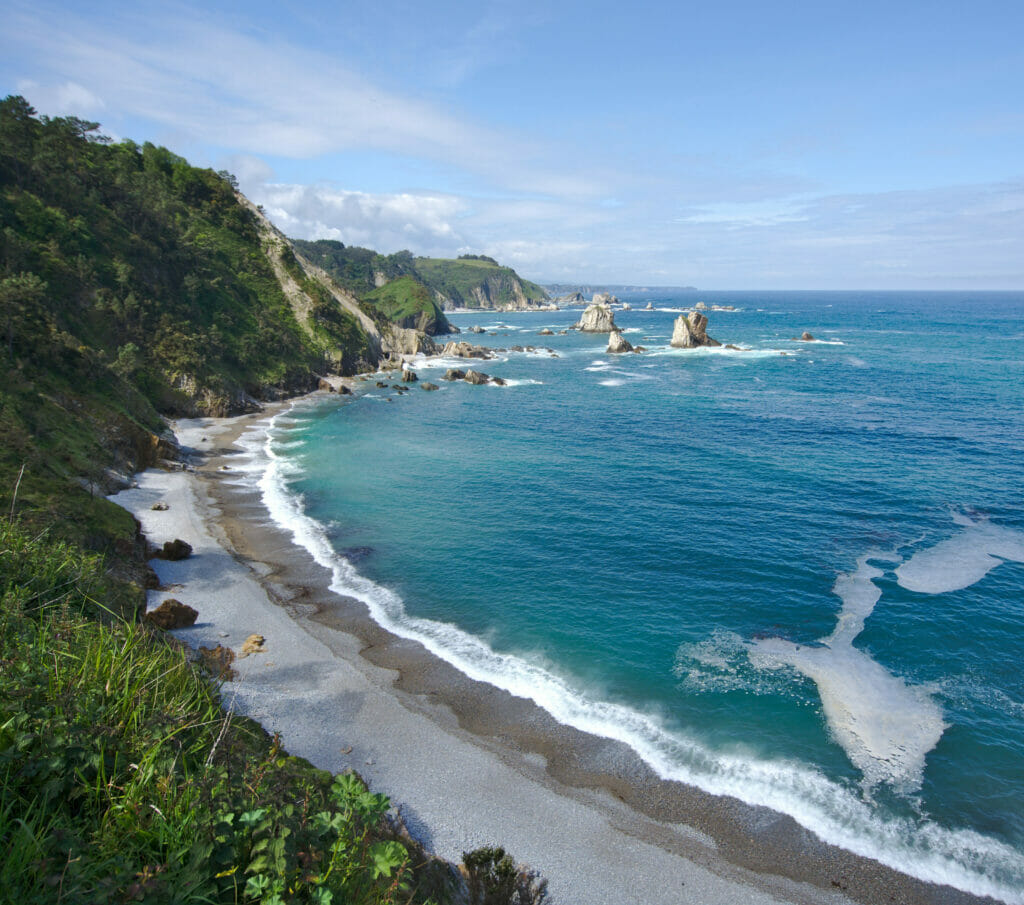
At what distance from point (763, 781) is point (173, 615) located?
84.7 ft

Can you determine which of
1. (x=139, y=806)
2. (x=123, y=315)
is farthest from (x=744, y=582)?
(x=123, y=315)

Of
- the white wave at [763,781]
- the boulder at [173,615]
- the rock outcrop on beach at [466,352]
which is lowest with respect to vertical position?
the white wave at [763,781]

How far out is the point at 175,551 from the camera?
110 ft

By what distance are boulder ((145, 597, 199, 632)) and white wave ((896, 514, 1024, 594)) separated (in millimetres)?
37841

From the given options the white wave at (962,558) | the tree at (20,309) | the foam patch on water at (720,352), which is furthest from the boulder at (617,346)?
the tree at (20,309)

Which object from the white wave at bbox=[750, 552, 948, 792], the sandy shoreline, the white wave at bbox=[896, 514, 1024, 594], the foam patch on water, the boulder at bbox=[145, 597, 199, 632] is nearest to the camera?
the sandy shoreline

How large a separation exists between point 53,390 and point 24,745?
148 feet

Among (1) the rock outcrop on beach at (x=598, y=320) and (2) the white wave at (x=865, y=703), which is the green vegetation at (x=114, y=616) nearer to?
(2) the white wave at (x=865, y=703)

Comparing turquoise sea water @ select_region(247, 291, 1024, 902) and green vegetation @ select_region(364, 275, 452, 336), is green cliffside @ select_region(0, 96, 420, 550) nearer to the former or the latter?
turquoise sea water @ select_region(247, 291, 1024, 902)

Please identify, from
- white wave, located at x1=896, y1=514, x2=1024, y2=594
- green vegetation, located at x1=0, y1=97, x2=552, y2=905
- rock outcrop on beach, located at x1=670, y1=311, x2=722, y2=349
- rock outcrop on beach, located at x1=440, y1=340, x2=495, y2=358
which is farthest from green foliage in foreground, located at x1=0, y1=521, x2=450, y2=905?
rock outcrop on beach, located at x1=670, y1=311, x2=722, y2=349

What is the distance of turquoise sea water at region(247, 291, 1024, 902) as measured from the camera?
2042 centimetres

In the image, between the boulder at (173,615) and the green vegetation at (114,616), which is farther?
the boulder at (173,615)

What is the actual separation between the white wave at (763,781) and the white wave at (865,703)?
1.94 m

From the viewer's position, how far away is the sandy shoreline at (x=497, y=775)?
54.6ft
